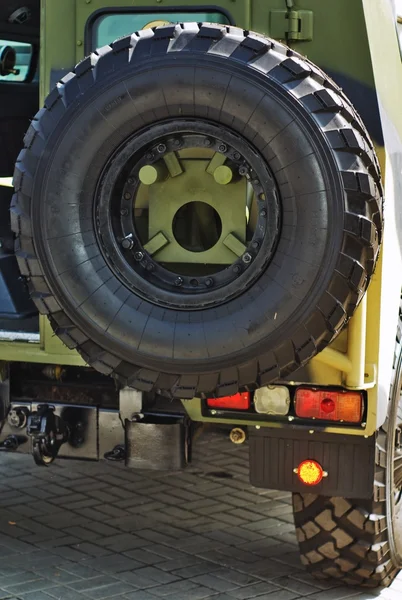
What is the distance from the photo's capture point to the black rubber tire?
4.50 metres

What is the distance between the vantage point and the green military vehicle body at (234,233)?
3.67m

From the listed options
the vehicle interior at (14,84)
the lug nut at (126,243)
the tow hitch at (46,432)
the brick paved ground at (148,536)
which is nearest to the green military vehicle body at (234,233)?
the lug nut at (126,243)

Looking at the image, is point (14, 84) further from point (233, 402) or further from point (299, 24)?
point (233, 402)

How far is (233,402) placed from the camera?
14.1 feet

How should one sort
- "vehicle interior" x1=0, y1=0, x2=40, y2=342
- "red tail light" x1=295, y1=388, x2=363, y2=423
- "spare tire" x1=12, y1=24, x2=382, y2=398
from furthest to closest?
"vehicle interior" x1=0, y1=0, x2=40, y2=342, "red tail light" x1=295, y1=388, x2=363, y2=423, "spare tire" x1=12, y1=24, x2=382, y2=398

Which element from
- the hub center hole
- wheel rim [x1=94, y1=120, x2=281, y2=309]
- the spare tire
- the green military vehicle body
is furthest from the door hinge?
the hub center hole

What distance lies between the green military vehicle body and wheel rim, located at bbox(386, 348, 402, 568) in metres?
0.02

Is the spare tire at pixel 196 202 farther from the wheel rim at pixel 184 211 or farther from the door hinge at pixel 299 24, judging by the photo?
the door hinge at pixel 299 24

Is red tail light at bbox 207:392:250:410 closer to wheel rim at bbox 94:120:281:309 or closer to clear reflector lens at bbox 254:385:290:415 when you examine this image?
clear reflector lens at bbox 254:385:290:415

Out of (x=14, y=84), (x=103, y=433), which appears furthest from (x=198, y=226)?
(x=14, y=84)

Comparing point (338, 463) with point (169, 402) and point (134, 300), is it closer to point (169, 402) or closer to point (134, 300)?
point (169, 402)

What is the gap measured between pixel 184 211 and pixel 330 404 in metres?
0.88

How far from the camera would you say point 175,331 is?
3812mm

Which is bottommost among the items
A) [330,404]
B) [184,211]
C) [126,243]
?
[330,404]
